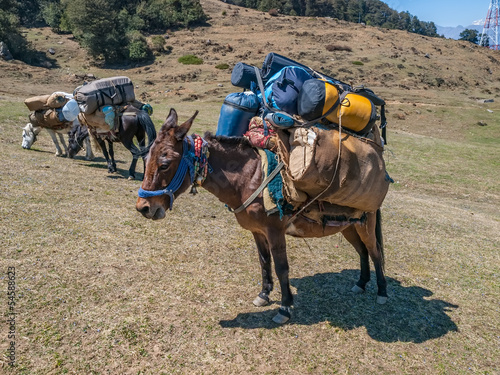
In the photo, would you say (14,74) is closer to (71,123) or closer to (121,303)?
(71,123)

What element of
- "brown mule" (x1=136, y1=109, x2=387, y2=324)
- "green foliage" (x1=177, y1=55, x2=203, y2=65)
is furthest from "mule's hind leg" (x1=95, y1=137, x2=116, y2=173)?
"green foliage" (x1=177, y1=55, x2=203, y2=65)

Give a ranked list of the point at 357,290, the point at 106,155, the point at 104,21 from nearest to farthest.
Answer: the point at 357,290
the point at 106,155
the point at 104,21

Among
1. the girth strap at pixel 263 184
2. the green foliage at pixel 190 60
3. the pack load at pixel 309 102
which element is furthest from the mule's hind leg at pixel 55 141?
the green foliage at pixel 190 60

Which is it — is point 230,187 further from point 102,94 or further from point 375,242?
point 102,94

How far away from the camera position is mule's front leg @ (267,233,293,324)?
469cm

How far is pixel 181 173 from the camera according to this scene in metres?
4.21

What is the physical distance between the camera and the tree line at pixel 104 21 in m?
45.0

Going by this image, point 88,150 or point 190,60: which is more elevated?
point 190,60

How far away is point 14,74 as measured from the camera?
3591 centimetres

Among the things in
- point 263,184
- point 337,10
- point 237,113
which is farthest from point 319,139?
point 337,10

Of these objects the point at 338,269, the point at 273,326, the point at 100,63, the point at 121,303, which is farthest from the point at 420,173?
the point at 100,63

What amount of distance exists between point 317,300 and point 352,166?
2.20 meters

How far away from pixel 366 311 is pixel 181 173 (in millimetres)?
3377

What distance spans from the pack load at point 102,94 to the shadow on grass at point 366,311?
7.57 metres
